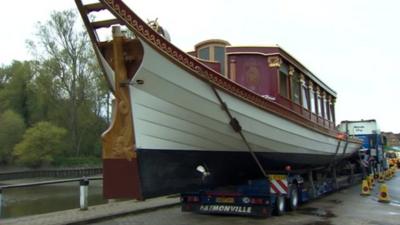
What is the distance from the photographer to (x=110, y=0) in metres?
7.54

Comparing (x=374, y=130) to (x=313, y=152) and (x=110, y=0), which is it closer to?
(x=313, y=152)

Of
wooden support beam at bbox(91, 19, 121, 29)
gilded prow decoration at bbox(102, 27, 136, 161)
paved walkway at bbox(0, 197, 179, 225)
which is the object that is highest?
wooden support beam at bbox(91, 19, 121, 29)

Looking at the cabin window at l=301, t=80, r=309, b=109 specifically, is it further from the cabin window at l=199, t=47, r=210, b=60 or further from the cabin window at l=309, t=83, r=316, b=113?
the cabin window at l=199, t=47, r=210, b=60

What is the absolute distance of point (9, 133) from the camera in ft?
214

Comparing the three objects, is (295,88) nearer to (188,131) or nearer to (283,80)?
(283,80)

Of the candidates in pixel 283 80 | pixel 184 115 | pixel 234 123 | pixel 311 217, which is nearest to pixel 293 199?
pixel 311 217

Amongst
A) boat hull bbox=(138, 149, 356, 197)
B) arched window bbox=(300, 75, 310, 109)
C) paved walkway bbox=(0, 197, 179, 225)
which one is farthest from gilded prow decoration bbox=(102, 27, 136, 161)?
arched window bbox=(300, 75, 310, 109)

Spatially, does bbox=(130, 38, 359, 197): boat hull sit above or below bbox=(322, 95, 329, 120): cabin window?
below

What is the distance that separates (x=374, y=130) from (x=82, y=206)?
61.5 ft

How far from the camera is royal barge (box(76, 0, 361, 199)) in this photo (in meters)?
8.24

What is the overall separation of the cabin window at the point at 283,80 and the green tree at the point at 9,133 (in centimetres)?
5821

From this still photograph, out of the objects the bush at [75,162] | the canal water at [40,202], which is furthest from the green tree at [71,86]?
the canal water at [40,202]

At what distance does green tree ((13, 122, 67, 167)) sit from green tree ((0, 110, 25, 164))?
1922mm

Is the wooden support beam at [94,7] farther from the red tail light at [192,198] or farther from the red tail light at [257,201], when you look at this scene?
the red tail light at [257,201]
